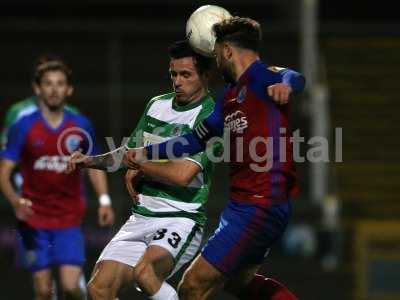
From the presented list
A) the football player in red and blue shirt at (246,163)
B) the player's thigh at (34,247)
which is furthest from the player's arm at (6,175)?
the football player in red and blue shirt at (246,163)

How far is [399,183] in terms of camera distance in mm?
14312

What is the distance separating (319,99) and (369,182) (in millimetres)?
1304

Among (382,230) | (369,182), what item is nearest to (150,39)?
(369,182)

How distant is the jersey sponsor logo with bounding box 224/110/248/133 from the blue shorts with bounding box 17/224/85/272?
7.55 ft

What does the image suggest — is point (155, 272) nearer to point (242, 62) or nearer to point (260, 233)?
point (260, 233)

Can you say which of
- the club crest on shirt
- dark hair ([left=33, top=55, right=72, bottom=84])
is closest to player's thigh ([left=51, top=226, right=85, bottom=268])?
dark hair ([left=33, top=55, right=72, bottom=84])

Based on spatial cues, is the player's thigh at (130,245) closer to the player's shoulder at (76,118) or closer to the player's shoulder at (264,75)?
the player's shoulder at (264,75)

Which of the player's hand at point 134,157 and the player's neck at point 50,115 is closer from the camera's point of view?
the player's hand at point 134,157

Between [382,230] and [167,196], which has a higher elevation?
[167,196]

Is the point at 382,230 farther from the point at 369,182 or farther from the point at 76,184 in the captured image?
the point at 76,184

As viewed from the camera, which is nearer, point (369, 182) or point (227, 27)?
point (227, 27)

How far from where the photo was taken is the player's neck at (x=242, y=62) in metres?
6.16

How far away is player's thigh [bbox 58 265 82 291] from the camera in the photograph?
785cm

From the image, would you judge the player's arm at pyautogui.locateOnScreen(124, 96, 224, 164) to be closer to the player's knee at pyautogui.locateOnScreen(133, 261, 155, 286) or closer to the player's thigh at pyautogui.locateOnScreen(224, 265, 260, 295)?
the player's knee at pyautogui.locateOnScreen(133, 261, 155, 286)
